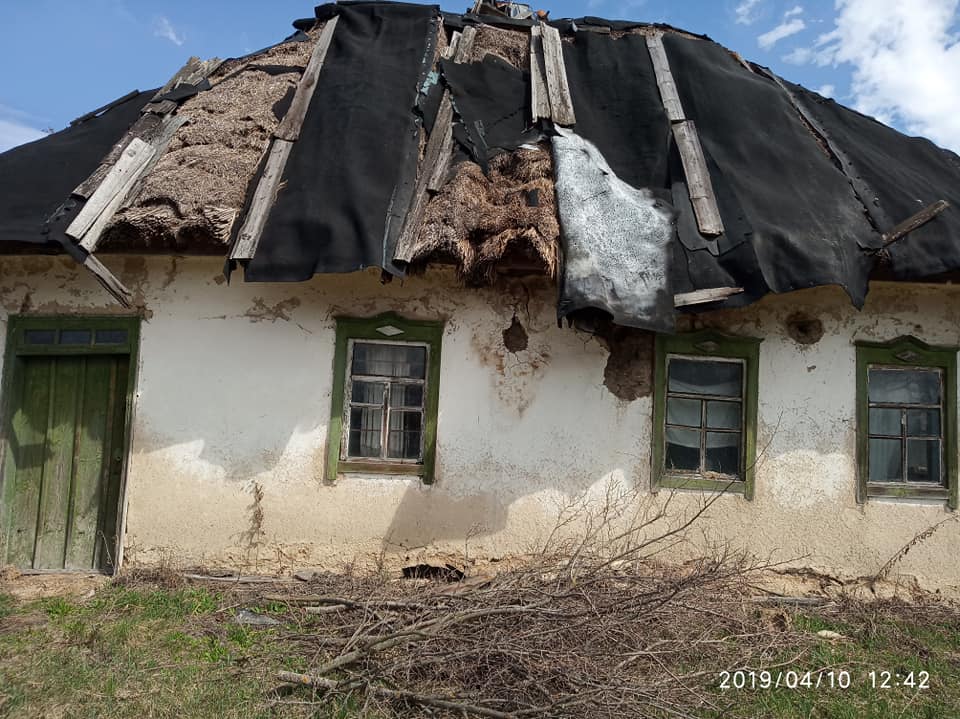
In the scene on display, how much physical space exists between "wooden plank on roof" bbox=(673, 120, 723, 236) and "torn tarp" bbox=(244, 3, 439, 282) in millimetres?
2255

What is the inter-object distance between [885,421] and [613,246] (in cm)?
281

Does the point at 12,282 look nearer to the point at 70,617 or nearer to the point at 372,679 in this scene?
the point at 70,617

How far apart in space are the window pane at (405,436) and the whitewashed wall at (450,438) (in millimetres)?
231

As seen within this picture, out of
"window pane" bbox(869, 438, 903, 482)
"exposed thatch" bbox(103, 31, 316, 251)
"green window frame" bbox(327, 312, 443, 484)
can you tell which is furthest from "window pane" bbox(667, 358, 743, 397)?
"exposed thatch" bbox(103, 31, 316, 251)

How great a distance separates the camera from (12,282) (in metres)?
6.33

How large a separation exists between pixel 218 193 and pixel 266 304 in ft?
3.06

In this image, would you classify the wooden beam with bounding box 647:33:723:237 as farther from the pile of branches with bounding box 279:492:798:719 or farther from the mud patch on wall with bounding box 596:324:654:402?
the pile of branches with bounding box 279:492:798:719

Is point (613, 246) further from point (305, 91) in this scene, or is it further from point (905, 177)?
point (305, 91)

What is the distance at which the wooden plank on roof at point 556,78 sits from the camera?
681 cm

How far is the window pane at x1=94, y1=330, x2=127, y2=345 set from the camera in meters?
6.23

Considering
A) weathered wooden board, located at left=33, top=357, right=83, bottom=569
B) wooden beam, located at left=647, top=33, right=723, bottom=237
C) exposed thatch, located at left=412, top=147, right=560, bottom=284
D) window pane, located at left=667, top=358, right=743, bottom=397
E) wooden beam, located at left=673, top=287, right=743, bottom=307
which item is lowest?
weathered wooden board, located at left=33, top=357, right=83, bottom=569

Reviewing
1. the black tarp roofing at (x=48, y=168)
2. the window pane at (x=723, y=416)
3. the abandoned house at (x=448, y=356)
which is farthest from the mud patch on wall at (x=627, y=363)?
the black tarp roofing at (x=48, y=168)

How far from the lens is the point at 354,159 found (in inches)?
246

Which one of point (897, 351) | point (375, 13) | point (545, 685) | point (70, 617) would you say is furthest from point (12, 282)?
point (897, 351)
